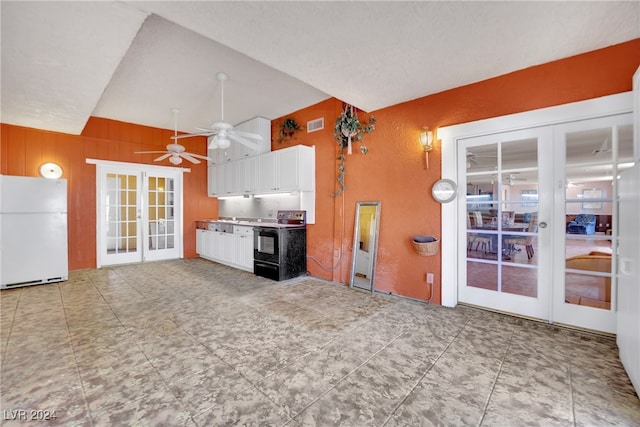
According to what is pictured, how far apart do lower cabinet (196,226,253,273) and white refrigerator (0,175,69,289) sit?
2.31m

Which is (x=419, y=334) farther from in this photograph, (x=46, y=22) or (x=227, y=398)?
(x=46, y=22)

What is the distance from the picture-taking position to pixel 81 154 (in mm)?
5070


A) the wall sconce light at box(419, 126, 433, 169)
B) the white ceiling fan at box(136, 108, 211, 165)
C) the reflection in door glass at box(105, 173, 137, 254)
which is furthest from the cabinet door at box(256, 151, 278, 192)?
the reflection in door glass at box(105, 173, 137, 254)

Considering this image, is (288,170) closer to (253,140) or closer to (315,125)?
(315,125)

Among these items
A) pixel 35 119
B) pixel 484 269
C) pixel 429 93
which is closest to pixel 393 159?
pixel 429 93

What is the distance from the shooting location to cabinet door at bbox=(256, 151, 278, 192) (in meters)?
4.91

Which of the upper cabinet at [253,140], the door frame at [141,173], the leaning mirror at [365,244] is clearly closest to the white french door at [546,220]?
the leaning mirror at [365,244]

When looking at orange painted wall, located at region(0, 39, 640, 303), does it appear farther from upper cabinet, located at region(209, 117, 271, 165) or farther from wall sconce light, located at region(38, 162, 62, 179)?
upper cabinet, located at region(209, 117, 271, 165)

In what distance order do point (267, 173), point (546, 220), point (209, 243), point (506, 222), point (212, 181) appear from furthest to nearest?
point (212, 181) → point (209, 243) → point (267, 173) → point (506, 222) → point (546, 220)

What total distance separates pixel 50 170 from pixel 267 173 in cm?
377

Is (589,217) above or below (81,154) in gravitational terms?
below

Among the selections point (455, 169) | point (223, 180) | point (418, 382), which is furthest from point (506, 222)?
point (223, 180)

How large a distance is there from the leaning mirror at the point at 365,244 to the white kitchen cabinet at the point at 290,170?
3.47 feet

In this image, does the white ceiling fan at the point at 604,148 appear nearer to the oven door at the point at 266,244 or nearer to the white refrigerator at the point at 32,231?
the oven door at the point at 266,244
